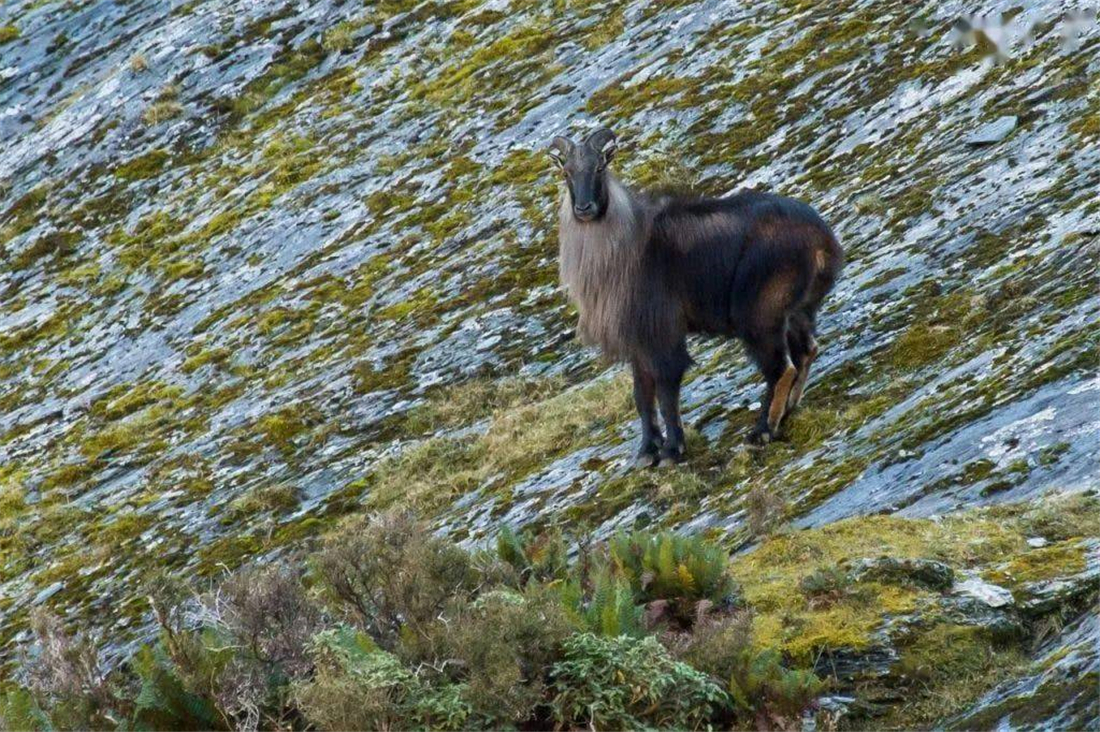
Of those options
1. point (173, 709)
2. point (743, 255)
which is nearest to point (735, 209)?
point (743, 255)

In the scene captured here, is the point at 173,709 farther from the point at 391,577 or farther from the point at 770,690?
the point at 770,690

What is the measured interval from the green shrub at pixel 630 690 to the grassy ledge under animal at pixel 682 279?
4.91 metres

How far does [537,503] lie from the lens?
1147 cm

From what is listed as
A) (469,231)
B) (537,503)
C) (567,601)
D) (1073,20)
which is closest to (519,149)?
(469,231)

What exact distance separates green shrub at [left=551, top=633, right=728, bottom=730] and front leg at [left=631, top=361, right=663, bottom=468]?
16.2 ft

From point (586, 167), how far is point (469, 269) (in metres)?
5.96

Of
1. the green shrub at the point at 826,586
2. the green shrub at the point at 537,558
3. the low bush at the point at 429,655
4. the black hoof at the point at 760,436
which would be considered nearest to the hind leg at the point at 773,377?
the black hoof at the point at 760,436

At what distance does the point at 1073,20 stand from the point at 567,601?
11.7 m

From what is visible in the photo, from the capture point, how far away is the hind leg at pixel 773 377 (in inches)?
440

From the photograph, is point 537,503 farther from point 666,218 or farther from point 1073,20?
Result: point 1073,20

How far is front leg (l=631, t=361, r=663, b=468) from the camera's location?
11.4 m

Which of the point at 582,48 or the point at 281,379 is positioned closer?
the point at 281,379

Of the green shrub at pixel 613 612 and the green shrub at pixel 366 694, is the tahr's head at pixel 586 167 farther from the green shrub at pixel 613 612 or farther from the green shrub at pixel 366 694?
the green shrub at pixel 366 694

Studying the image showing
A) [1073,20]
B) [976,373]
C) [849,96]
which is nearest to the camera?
[976,373]
